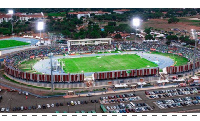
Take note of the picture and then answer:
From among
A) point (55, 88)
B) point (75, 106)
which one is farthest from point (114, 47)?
point (75, 106)

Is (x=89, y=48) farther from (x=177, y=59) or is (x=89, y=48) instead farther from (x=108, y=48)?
(x=177, y=59)

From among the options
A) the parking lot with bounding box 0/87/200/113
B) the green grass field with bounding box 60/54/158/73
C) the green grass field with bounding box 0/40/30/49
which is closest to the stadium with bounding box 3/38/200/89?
the green grass field with bounding box 60/54/158/73

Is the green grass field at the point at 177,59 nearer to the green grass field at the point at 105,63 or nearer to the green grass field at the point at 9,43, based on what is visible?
the green grass field at the point at 105,63

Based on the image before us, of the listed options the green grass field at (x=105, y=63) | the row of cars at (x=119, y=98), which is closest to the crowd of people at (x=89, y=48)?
the green grass field at (x=105, y=63)

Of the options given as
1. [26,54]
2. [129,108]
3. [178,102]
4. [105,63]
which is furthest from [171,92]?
[26,54]

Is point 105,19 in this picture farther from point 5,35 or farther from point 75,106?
point 75,106

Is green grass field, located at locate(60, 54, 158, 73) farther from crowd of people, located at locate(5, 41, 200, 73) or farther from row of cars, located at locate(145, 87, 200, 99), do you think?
row of cars, located at locate(145, 87, 200, 99)
